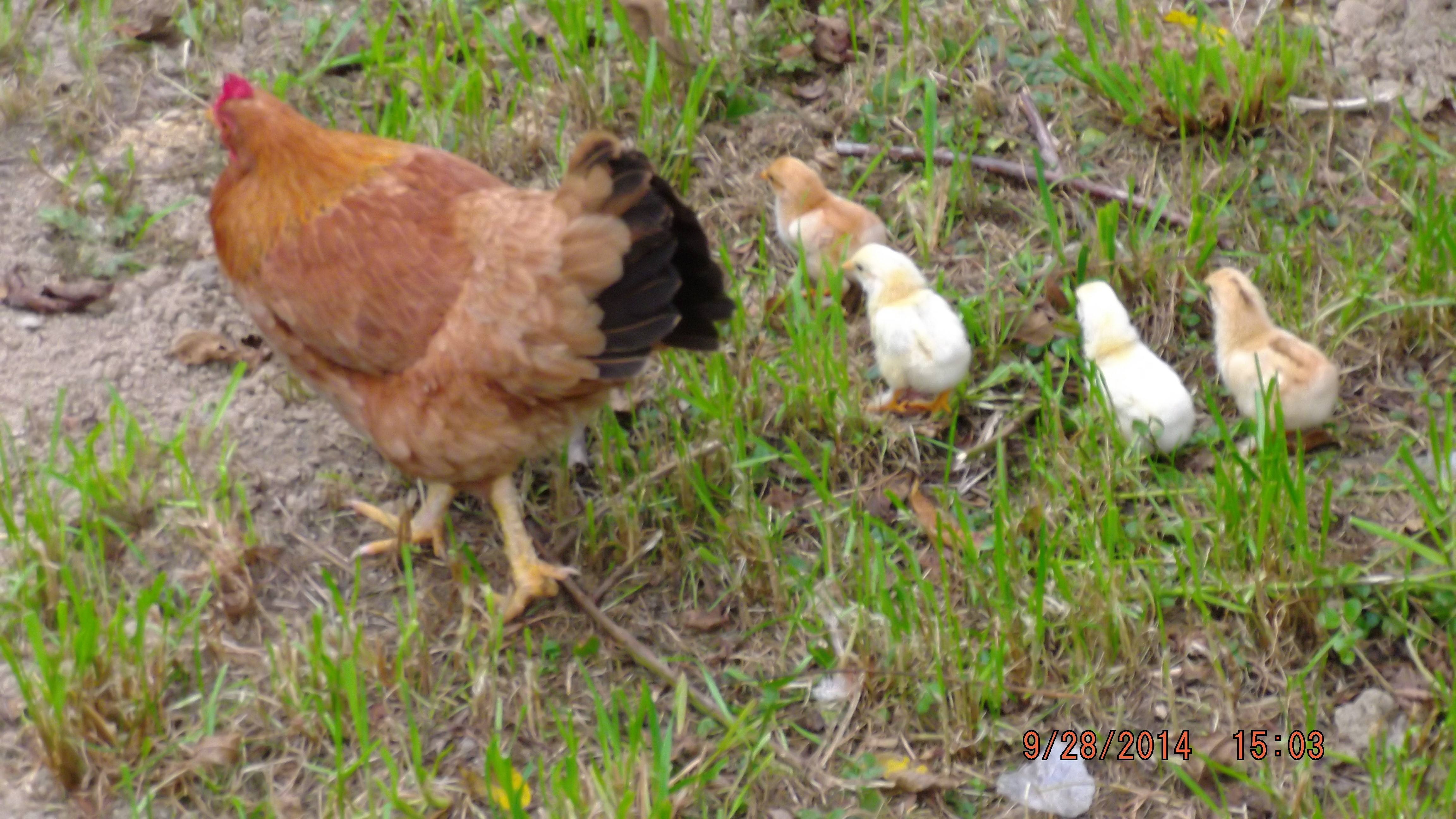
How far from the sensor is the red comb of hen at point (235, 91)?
306 cm

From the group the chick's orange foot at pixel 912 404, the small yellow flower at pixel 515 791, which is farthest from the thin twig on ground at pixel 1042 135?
the small yellow flower at pixel 515 791

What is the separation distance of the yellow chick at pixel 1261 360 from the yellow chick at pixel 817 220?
918 mm

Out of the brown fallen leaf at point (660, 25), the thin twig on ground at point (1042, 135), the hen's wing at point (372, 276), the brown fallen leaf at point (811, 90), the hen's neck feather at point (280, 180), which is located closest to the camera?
the hen's wing at point (372, 276)

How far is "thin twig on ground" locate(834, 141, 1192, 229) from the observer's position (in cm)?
375

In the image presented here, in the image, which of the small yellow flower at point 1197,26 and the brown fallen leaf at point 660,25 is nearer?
the small yellow flower at point 1197,26

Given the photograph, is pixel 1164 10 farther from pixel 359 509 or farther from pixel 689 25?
pixel 359 509

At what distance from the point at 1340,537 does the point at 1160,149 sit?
1.40 meters

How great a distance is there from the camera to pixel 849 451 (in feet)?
11.0

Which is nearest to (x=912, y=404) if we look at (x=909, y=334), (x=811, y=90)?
(x=909, y=334)

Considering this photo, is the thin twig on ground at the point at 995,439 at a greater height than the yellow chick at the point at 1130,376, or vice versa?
the yellow chick at the point at 1130,376

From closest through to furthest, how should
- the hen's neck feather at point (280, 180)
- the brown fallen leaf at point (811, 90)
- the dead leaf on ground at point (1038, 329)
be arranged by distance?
the hen's neck feather at point (280, 180) < the dead leaf on ground at point (1038, 329) < the brown fallen leaf at point (811, 90)

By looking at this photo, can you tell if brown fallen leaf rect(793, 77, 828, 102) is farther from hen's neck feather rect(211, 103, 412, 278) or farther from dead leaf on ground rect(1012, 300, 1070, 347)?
hen's neck feather rect(211, 103, 412, 278)

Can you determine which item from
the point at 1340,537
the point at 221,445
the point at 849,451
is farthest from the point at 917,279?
the point at 221,445

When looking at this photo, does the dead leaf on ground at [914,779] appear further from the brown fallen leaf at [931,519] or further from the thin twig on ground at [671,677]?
the brown fallen leaf at [931,519]
